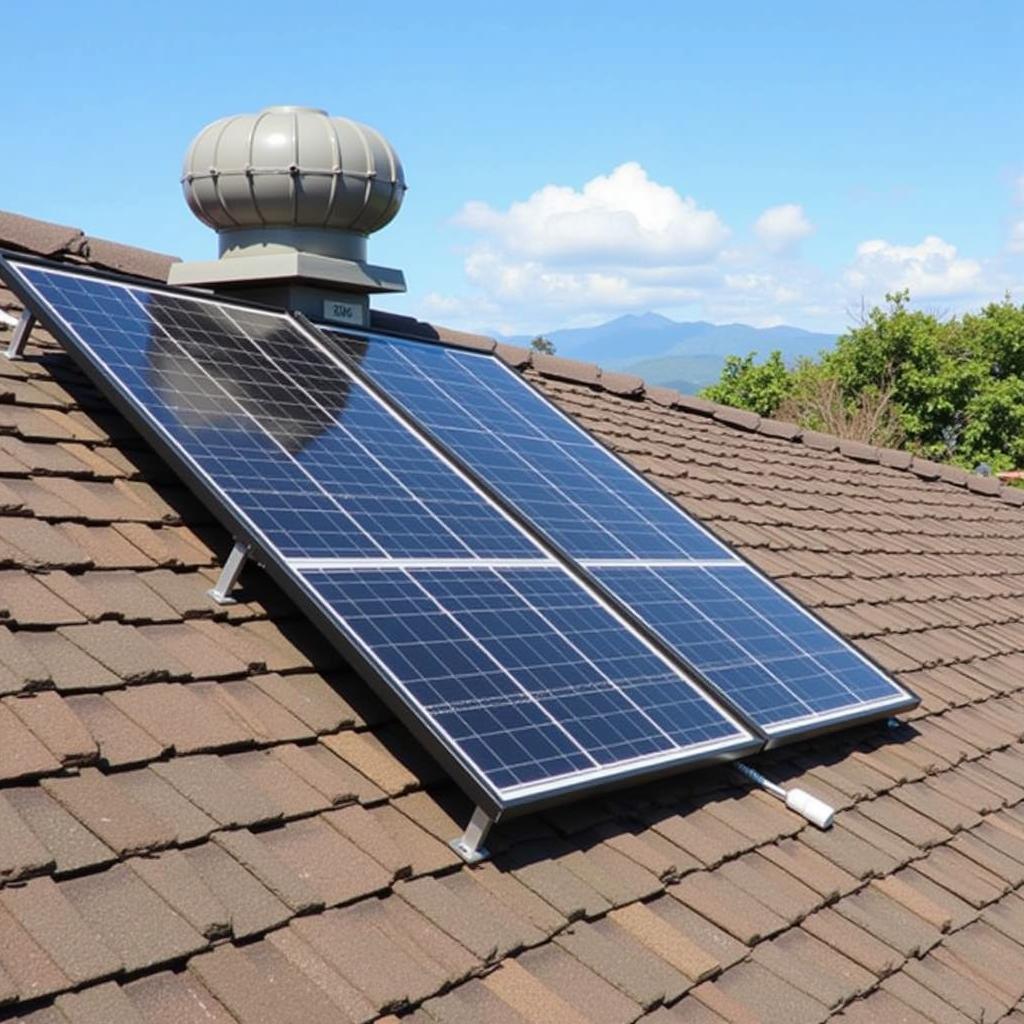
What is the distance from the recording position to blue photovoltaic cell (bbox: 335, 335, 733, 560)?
232 inches

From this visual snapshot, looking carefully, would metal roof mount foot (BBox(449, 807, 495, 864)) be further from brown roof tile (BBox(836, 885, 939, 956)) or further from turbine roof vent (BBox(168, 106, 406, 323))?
turbine roof vent (BBox(168, 106, 406, 323))

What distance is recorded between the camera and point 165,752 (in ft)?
11.6

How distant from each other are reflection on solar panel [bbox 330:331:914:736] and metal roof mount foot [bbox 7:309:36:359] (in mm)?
1571

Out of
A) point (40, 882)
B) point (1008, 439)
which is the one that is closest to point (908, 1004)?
point (40, 882)

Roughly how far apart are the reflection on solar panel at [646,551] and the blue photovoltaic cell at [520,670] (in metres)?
0.36

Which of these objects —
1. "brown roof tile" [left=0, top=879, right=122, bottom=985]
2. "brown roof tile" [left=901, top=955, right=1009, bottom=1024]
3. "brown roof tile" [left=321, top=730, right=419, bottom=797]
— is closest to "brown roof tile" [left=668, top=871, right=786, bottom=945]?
"brown roof tile" [left=901, top=955, right=1009, bottom=1024]

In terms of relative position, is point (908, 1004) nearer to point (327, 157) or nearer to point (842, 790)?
point (842, 790)

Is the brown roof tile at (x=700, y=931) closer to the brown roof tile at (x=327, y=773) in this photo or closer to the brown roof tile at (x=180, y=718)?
the brown roof tile at (x=327, y=773)

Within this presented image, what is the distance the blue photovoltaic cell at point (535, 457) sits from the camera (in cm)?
590

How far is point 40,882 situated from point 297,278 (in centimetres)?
459

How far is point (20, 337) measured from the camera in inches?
217

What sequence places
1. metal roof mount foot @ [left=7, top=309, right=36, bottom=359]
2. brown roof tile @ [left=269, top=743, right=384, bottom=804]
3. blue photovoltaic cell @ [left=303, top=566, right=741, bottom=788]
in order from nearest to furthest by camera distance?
brown roof tile @ [left=269, top=743, right=384, bottom=804], blue photovoltaic cell @ [left=303, top=566, right=741, bottom=788], metal roof mount foot @ [left=7, top=309, right=36, bottom=359]

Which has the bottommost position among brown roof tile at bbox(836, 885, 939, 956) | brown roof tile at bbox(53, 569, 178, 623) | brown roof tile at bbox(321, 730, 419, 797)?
brown roof tile at bbox(836, 885, 939, 956)

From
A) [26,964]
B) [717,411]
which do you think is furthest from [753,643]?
[717,411]
